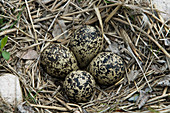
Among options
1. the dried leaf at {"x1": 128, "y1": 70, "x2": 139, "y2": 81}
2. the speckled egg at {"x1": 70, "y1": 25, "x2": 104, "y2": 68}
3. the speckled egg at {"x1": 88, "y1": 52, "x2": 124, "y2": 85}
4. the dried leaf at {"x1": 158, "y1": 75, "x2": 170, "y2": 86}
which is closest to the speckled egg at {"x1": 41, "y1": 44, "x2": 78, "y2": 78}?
the speckled egg at {"x1": 70, "y1": 25, "x2": 104, "y2": 68}

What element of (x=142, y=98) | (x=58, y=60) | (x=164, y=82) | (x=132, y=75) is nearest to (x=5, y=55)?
(x=58, y=60)

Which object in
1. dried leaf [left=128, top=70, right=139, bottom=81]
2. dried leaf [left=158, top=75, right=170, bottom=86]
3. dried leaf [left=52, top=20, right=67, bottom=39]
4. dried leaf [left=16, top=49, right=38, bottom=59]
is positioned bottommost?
dried leaf [left=158, top=75, right=170, bottom=86]

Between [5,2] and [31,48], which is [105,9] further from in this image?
[5,2]

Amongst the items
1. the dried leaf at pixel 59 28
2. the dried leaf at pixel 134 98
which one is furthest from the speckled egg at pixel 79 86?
the dried leaf at pixel 59 28

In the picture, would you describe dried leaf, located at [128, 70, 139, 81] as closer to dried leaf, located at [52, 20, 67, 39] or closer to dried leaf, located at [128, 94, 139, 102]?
dried leaf, located at [128, 94, 139, 102]

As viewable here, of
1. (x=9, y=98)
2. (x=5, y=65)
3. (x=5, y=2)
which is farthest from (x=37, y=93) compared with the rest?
(x=5, y=2)

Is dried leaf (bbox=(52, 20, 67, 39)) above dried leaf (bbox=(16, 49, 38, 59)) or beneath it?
above
